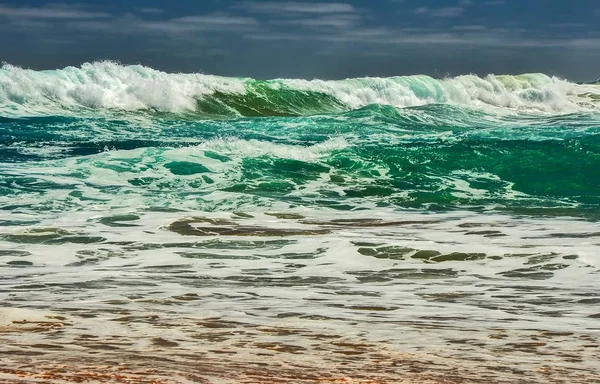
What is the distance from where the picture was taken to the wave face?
35.0 meters

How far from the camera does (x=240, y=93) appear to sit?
42.7 meters

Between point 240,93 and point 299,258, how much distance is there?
33650mm

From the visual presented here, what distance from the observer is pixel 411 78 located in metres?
53.8

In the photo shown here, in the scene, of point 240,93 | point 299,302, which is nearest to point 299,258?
point 299,302

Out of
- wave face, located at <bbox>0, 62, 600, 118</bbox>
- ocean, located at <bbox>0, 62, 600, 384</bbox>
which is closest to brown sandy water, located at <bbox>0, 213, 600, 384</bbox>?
ocean, located at <bbox>0, 62, 600, 384</bbox>

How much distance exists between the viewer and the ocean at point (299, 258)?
5.05 meters

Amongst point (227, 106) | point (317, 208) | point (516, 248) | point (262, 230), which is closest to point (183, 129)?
point (227, 106)

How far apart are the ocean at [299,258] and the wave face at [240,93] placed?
8.12m

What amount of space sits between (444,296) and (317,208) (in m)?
6.68

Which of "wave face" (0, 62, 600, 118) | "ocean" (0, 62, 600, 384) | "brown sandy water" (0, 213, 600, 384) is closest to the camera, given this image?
"brown sandy water" (0, 213, 600, 384)

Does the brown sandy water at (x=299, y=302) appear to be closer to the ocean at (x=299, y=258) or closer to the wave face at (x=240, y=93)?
the ocean at (x=299, y=258)

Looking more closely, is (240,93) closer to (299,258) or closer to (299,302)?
(299,258)

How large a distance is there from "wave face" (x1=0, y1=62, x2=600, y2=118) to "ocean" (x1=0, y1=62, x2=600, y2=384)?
320 inches

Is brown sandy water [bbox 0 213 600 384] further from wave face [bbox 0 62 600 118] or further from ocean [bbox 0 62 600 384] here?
wave face [bbox 0 62 600 118]
